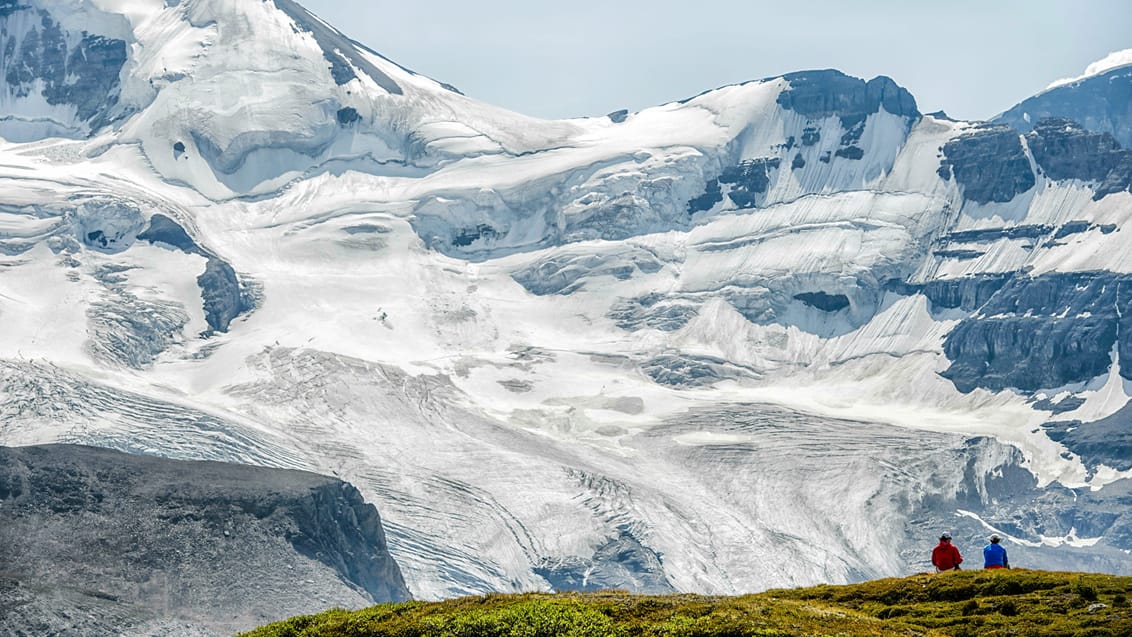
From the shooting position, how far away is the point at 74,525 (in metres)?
186

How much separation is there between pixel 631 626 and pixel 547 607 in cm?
295

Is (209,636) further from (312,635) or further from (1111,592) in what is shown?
(1111,592)

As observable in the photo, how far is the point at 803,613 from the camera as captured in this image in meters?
49.2

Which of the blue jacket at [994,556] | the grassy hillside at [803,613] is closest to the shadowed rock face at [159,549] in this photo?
the grassy hillside at [803,613]

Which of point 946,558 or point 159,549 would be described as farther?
point 159,549

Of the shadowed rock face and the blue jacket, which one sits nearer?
the blue jacket

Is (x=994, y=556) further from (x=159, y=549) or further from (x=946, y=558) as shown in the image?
(x=159, y=549)

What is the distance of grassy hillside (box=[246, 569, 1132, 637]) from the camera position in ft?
154

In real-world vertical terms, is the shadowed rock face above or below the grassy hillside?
below

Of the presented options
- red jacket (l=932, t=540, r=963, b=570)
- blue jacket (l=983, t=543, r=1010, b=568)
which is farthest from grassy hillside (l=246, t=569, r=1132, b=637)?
blue jacket (l=983, t=543, r=1010, b=568)

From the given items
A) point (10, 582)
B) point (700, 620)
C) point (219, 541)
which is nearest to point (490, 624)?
point (700, 620)

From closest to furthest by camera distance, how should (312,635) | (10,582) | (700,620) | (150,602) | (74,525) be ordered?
(700,620)
(312,635)
(10,582)
(150,602)
(74,525)

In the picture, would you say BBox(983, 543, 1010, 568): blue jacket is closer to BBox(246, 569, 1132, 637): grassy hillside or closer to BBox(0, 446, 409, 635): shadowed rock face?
BBox(246, 569, 1132, 637): grassy hillside

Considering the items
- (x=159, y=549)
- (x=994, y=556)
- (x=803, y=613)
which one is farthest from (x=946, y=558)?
(x=159, y=549)
